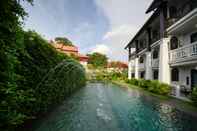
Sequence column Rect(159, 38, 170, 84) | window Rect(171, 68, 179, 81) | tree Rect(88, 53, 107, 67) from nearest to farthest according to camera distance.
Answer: column Rect(159, 38, 170, 84) < window Rect(171, 68, 179, 81) < tree Rect(88, 53, 107, 67)

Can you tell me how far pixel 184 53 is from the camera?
13344 mm

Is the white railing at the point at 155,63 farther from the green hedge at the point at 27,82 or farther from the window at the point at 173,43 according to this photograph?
the green hedge at the point at 27,82

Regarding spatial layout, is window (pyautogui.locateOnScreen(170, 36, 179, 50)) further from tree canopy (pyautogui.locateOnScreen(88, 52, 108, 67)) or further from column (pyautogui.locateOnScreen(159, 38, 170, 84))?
tree canopy (pyautogui.locateOnScreen(88, 52, 108, 67))

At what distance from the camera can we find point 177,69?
1656 cm

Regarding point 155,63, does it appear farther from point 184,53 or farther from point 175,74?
point 184,53

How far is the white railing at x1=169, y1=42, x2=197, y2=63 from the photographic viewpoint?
476 inches

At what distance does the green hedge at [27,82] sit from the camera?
373cm

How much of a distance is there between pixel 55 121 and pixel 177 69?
13.8m

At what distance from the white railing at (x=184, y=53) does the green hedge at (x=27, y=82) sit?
9640 millimetres

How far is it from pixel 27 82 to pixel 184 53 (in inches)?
478

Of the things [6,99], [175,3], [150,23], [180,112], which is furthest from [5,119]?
[150,23]

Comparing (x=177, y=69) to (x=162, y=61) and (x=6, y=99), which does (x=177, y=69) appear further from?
(x=6, y=99)

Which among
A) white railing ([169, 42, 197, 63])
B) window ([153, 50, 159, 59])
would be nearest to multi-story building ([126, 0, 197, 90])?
white railing ([169, 42, 197, 63])

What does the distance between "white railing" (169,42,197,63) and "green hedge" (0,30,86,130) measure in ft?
31.6
